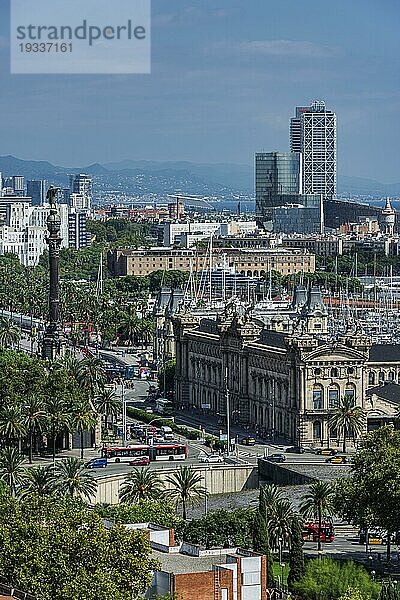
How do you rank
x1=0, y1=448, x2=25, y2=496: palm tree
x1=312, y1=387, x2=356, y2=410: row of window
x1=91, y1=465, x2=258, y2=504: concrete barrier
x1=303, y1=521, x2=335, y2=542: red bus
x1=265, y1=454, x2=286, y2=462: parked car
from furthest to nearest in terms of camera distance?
x1=312, y1=387, x2=356, y2=410: row of window
x1=265, y1=454, x2=286, y2=462: parked car
x1=91, y1=465, x2=258, y2=504: concrete barrier
x1=0, y1=448, x2=25, y2=496: palm tree
x1=303, y1=521, x2=335, y2=542: red bus

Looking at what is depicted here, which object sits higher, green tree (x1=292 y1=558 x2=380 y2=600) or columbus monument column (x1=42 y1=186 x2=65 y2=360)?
columbus monument column (x1=42 y1=186 x2=65 y2=360)

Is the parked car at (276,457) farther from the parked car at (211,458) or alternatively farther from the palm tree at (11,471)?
the palm tree at (11,471)

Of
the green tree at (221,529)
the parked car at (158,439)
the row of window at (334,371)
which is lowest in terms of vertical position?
the parked car at (158,439)

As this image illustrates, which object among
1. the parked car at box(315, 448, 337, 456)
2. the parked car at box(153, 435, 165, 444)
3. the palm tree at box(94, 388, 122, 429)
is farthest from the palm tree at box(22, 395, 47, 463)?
the parked car at box(315, 448, 337, 456)

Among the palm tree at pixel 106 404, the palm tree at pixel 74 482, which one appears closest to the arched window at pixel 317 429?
the palm tree at pixel 106 404

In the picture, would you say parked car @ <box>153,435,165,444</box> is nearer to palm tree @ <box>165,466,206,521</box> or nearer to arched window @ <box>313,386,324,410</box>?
arched window @ <box>313,386,324,410</box>

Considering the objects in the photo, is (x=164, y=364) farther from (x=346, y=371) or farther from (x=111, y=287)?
(x=111, y=287)
